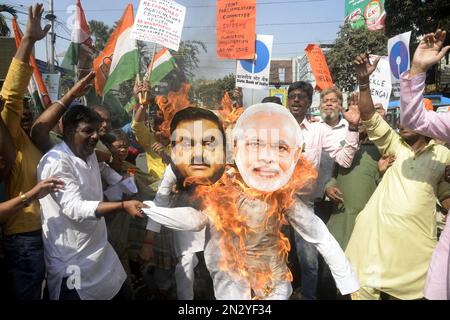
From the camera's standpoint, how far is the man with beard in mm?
2430

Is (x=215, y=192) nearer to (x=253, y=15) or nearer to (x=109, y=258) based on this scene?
(x=109, y=258)

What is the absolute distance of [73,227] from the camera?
92.0 inches

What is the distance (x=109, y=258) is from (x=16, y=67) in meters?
1.25

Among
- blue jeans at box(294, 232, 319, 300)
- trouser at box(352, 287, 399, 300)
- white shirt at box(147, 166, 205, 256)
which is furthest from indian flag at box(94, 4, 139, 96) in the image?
trouser at box(352, 287, 399, 300)

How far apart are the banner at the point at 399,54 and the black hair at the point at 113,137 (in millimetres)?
2261

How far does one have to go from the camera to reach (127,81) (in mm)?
3133

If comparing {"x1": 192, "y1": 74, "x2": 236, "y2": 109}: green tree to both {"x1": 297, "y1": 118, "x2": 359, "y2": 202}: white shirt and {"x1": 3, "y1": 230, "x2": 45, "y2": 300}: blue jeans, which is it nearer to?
{"x1": 297, "y1": 118, "x2": 359, "y2": 202}: white shirt

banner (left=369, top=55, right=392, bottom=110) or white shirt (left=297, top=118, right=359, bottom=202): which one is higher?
banner (left=369, top=55, right=392, bottom=110)

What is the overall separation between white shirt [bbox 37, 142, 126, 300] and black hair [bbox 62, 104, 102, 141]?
10 centimetres

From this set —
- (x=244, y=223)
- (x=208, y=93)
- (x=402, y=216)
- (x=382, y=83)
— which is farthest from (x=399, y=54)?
(x=244, y=223)

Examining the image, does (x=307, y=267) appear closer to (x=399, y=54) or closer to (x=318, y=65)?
(x=318, y=65)

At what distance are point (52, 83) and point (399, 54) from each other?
284cm
